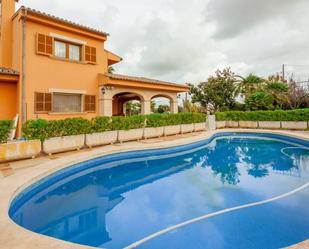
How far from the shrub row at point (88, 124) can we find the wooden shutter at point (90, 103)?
8.53ft

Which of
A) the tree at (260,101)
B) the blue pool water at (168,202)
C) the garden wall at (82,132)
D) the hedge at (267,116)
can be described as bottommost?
the blue pool water at (168,202)

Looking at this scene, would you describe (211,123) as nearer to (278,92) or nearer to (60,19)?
(278,92)

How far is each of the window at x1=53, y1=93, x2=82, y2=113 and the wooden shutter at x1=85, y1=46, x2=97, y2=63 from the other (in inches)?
109

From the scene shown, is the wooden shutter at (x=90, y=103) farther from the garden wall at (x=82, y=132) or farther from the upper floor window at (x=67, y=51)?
the upper floor window at (x=67, y=51)

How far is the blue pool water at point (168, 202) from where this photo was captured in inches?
187

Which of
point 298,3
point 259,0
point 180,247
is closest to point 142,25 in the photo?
point 259,0

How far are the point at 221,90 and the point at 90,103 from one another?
19951 mm

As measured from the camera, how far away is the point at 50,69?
13812 mm

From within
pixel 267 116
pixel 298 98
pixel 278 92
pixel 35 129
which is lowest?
pixel 35 129

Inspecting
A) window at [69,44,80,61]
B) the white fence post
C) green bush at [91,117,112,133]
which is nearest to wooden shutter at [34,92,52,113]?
green bush at [91,117,112,133]

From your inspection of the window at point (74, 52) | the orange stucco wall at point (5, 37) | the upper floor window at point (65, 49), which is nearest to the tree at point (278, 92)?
the upper floor window at point (65, 49)

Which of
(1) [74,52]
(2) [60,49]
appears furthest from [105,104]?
(2) [60,49]

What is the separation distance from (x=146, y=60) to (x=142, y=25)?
10.7 metres

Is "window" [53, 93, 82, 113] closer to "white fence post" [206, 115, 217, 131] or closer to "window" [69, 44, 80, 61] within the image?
"window" [69, 44, 80, 61]
